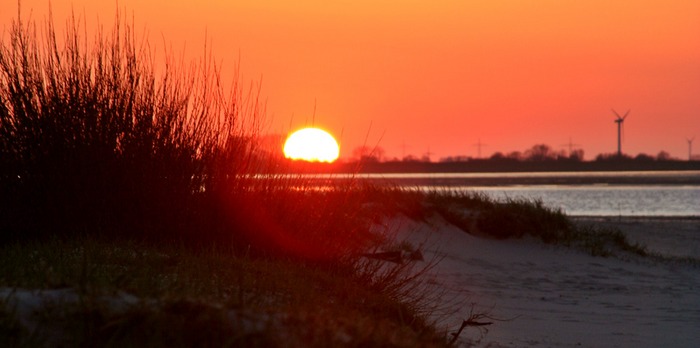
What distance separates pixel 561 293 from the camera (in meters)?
13.1

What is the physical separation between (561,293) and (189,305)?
27.9 feet

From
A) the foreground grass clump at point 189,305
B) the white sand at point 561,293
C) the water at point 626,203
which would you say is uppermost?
the foreground grass clump at point 189,305

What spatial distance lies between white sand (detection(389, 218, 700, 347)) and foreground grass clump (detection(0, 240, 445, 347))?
6.13ft

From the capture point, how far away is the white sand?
32.2ft

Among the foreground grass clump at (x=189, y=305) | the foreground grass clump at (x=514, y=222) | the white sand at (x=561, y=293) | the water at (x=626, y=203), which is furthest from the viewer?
A: the water at (x=626, y=203)

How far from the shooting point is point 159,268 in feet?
24.4

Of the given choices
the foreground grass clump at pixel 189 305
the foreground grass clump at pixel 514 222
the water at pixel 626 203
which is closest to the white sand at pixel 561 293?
the foreground grass clump at pixel 514 222

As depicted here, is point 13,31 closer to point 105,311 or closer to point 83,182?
point 83,182

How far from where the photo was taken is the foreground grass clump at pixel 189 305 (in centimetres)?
545

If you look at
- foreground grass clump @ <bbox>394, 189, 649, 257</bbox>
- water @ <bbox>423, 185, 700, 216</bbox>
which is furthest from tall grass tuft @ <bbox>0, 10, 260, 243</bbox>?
water @ <bbox>423, 185, 700, 216</bbox>

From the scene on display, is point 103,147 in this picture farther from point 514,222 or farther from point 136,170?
point 514,222

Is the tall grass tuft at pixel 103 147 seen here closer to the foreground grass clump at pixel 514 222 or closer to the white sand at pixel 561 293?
the white sand at pixel 561 293

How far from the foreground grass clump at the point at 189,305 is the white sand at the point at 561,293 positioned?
187 centimetres

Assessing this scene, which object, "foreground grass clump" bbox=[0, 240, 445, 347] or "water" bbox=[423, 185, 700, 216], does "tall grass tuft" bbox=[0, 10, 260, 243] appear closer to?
"foreground grass clump" bbox=[0, 240, 445, 347]
